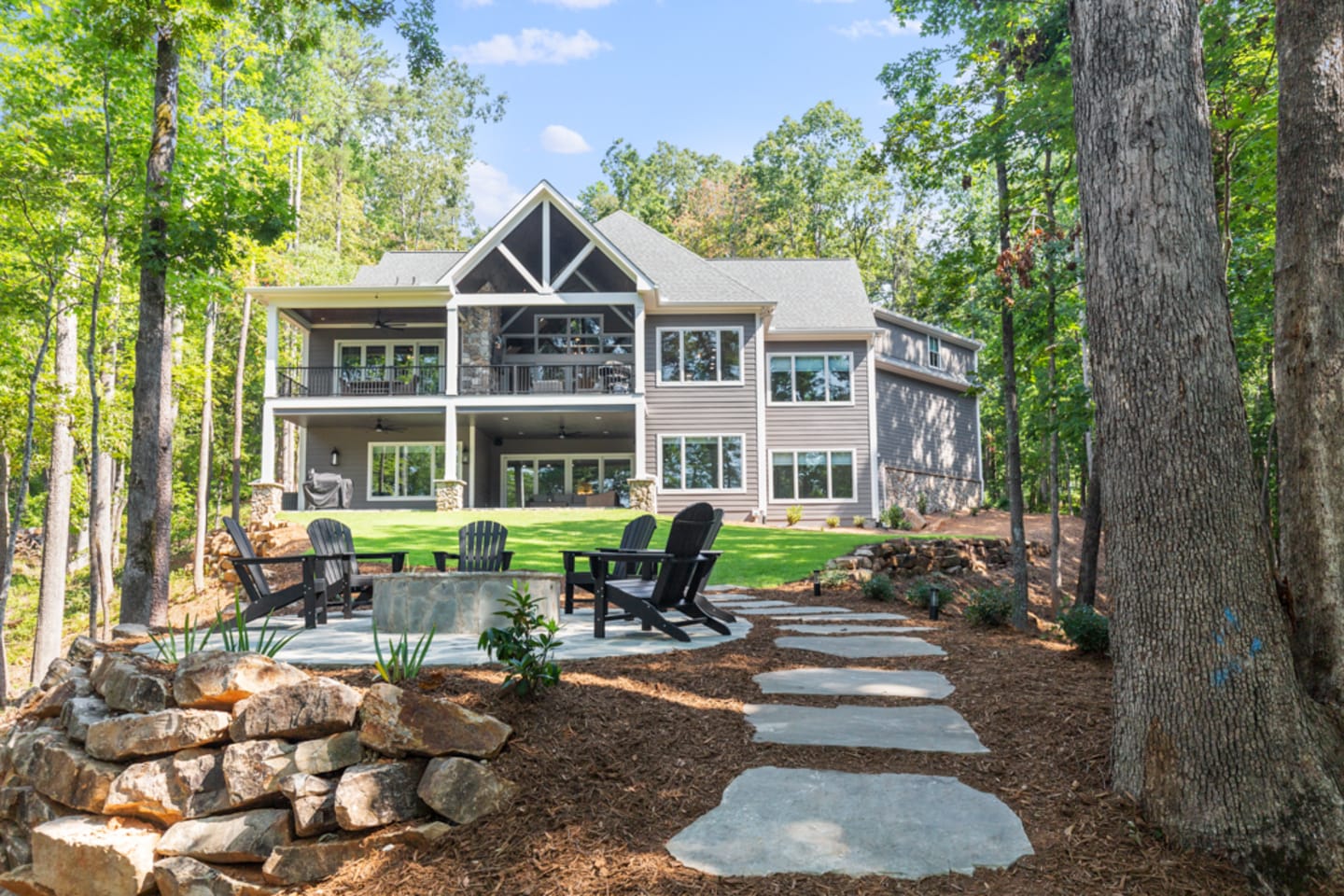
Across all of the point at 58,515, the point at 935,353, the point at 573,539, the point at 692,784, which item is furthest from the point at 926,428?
the point at 692,784

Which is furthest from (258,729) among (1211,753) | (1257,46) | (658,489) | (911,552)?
(658,489)

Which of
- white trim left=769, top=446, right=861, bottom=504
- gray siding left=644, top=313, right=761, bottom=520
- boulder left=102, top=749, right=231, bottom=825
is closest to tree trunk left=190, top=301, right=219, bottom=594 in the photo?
gray siding left=644, top=313, right=761, bottom=520

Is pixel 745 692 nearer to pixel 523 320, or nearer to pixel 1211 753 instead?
pixel 1211 753

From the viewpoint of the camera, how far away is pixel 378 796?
3080 millimetres

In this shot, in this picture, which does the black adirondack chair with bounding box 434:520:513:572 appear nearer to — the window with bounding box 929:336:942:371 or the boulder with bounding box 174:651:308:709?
the boulder with bounding box 174:651:308:709

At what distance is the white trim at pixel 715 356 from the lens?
62.5ft

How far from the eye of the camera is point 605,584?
225 inches

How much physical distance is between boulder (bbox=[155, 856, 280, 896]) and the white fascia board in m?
19.7

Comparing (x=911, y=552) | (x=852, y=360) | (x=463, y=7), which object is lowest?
Result: (x=911, y=552)

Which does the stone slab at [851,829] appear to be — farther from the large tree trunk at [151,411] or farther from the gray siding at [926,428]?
the gray siding at [926,428]

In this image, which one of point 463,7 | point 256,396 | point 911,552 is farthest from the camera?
point 256,396

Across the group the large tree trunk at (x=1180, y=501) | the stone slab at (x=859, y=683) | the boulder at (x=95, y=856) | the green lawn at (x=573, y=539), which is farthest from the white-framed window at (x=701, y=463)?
the large tree trunk at (x=1180, y=501)

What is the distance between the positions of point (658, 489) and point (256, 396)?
16933mm

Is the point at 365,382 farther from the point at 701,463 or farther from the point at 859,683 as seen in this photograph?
the point at 859,683
